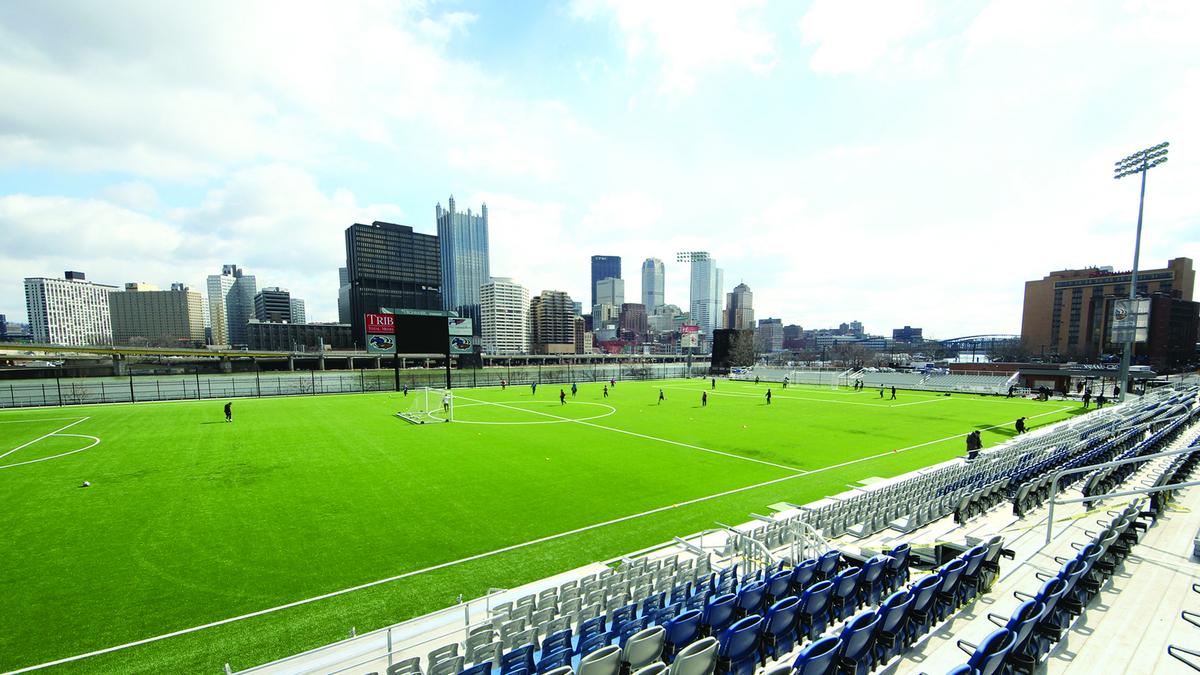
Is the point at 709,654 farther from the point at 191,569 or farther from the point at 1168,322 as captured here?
the point at 1168,322

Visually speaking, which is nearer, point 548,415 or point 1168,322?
point 548,415

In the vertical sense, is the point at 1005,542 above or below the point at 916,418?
above

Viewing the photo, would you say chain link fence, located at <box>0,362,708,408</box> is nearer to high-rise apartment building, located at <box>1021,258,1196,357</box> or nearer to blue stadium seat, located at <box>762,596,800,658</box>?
blue stadium seat, located at <box>762,596,800,658</box>

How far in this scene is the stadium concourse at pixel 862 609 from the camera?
17.7ft

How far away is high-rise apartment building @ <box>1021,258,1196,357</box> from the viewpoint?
122 metres

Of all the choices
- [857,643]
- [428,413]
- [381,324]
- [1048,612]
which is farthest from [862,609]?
[381,324]

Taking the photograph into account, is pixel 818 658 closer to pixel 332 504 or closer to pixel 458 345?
pixel 332 504

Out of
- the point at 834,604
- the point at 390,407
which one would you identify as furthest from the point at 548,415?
the point at 834,604

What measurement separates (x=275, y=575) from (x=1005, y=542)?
17005 millimetres

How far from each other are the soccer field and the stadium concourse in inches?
83.8

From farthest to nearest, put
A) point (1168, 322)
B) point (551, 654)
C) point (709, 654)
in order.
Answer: point (1168, 322) < point (551, 654) < point (709, 654)

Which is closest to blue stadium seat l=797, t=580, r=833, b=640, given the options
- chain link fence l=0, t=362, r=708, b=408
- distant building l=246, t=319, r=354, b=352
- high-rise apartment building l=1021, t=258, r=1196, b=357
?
chain link fence l=0, t=362, r=708, b=408

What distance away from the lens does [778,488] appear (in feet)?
55.7

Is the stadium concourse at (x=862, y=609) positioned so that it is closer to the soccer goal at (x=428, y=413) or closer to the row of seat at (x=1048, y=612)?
the row of seat at (x=1048, y=612)
